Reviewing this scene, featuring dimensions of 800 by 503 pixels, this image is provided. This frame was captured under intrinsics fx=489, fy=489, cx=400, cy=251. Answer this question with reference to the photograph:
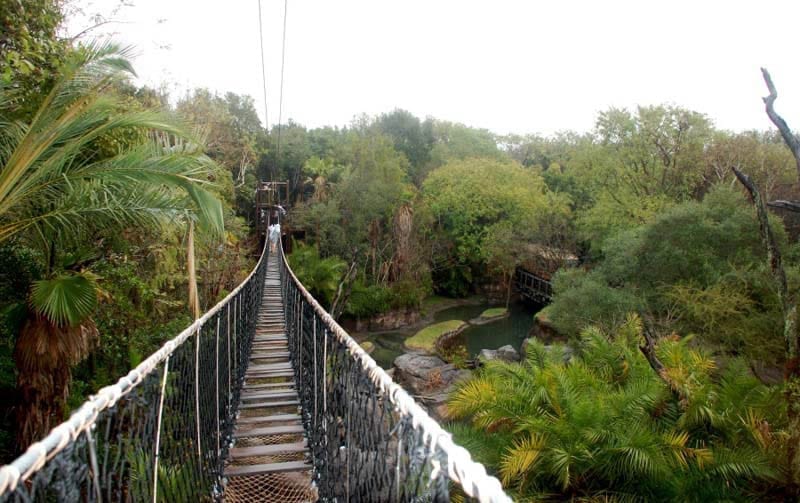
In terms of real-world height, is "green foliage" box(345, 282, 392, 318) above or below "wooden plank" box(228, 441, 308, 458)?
below

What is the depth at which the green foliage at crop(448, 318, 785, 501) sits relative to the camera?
4344mm

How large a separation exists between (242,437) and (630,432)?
3325 mm

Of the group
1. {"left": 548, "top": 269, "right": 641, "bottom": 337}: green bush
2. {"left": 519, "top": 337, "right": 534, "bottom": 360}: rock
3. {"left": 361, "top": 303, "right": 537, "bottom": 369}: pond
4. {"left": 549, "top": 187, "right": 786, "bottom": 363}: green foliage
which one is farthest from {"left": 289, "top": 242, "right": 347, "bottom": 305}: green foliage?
{"left": 549, "top": 187, "right": 786, "bottom": 363}: green foliage

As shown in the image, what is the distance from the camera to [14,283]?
467 cm

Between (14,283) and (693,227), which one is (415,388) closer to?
(693,227)

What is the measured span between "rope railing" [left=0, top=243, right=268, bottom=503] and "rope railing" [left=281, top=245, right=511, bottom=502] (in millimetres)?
553

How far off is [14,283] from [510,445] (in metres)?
5.13

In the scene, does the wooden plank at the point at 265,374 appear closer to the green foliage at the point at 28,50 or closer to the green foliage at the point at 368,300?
the green foliage at the point at 28,50

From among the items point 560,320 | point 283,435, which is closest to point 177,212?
point 283,435

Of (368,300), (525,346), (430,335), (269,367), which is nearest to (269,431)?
(269,367)

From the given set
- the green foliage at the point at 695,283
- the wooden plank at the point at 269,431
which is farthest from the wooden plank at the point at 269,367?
the green foliage at the point at 695,283

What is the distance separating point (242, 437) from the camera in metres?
3.09

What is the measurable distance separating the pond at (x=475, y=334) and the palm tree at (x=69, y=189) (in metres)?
11.5

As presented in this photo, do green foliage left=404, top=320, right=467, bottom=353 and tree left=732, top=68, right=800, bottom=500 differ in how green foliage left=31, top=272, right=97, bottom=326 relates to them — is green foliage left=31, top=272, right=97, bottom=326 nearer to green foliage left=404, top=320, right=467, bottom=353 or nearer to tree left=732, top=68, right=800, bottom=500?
tree left=732, top=68, right=800, bottom=500
